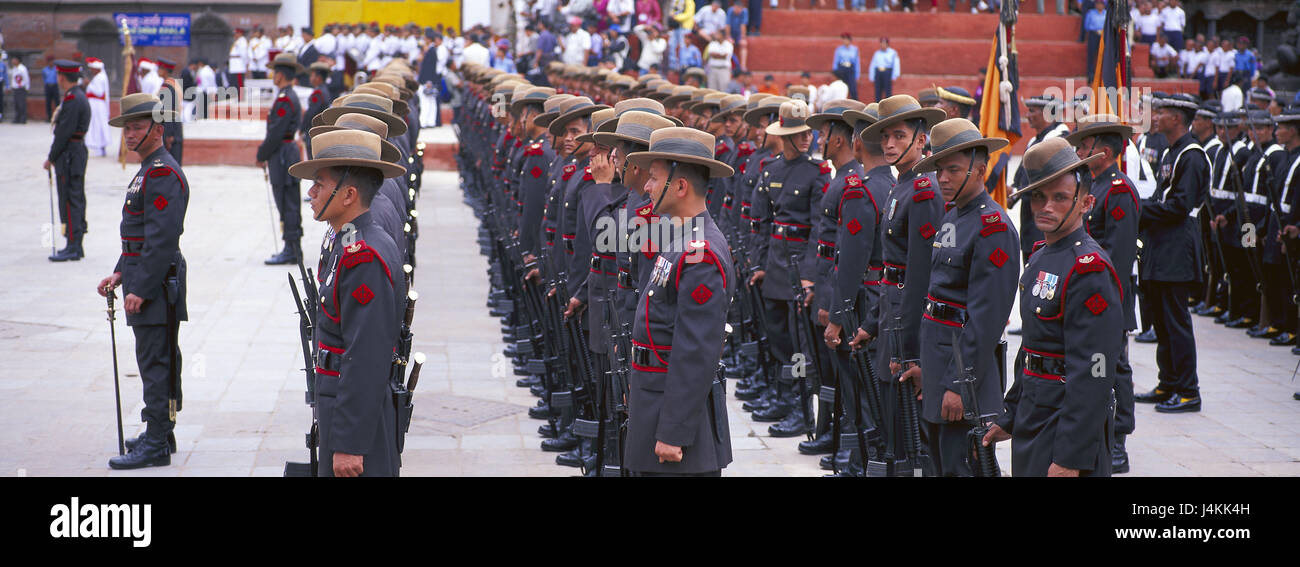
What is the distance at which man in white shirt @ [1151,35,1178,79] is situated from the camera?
29766 mm

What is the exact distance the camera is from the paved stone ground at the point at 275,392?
7312 mm

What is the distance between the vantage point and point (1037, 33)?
3145 centimetres

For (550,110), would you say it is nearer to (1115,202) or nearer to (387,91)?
(387,91)

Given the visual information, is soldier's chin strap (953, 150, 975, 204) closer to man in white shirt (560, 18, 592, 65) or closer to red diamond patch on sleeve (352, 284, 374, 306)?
red diamond patch on sleeve (352, 284, 374, 306)

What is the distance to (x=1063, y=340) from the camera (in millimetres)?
4793

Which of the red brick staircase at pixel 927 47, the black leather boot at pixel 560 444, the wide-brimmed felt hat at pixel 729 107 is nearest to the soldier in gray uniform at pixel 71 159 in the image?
the wide-brimmed felt hat at pixel 729 107

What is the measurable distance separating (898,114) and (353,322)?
3.38 m

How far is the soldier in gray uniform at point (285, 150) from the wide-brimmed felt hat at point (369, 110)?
3.87 metres

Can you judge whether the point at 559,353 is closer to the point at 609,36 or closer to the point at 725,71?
the point at 725,71

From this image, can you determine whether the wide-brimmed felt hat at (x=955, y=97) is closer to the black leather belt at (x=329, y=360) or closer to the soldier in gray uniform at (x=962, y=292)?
the soldier in gray uniform at (x=962, y=292)

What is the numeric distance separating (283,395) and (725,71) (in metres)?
18.9

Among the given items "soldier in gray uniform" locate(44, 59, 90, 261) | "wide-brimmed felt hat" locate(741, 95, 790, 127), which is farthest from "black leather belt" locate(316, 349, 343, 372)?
"soldier in gray uniform" locate(44, 59, 90, 261)

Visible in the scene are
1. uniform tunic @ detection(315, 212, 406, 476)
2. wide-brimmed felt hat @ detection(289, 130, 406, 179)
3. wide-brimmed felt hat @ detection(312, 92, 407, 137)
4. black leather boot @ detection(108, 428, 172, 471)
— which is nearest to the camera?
uniform tunic @ detection(315, 212, 406, 476)

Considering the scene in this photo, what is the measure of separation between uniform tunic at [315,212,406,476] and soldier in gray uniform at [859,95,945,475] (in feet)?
8.35
